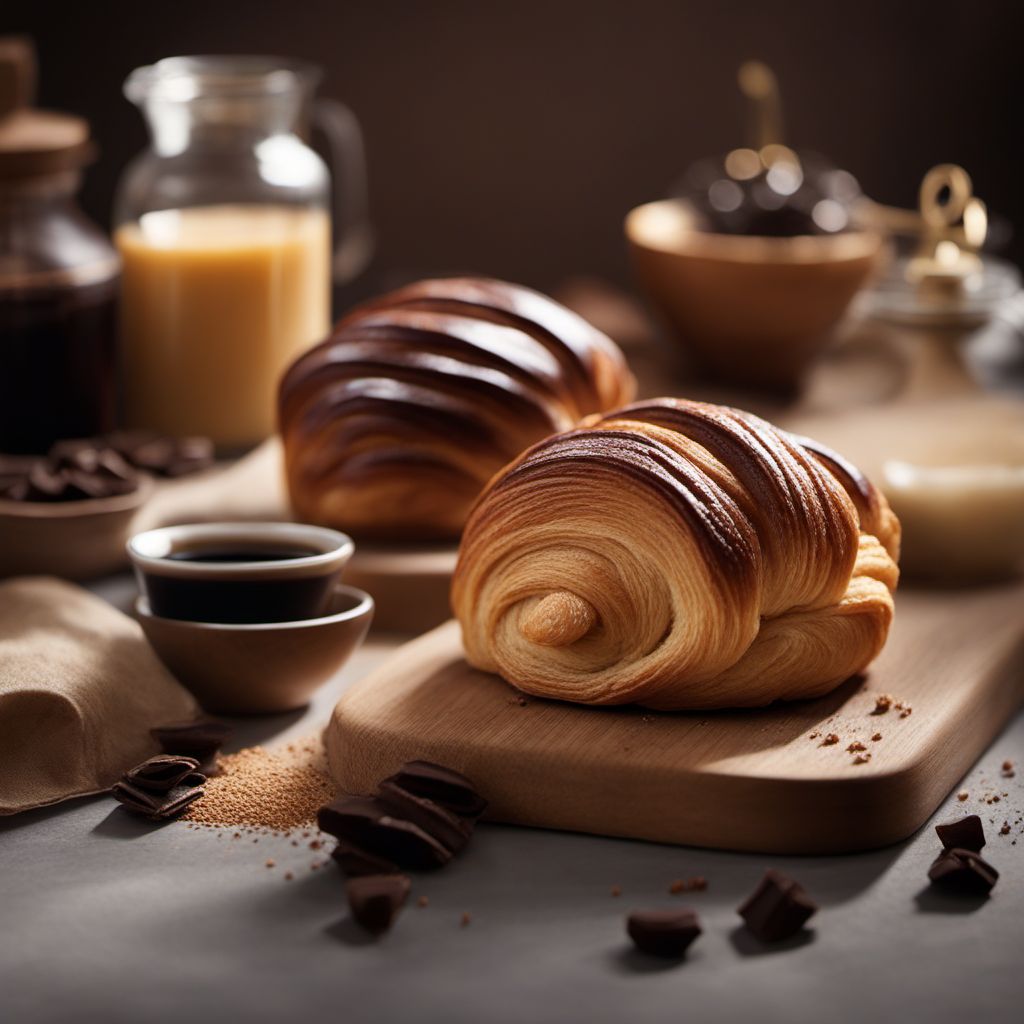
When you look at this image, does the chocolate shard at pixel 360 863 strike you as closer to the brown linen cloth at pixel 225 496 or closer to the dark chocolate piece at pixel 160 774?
the dark chocolate piece at pixel 160 774

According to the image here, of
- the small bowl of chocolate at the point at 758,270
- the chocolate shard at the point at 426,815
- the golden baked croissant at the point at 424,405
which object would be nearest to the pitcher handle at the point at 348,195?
the small bowl of chocolate at the point at 758,270

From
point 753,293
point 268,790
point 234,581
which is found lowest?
point 268,790

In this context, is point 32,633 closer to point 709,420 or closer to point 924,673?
point 709,420

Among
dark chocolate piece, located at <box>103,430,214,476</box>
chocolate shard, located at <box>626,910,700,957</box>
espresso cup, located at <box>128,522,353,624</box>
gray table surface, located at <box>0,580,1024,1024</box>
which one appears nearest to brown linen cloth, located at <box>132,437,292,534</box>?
dark chocolate piece, located at <box>103,430,214,476</box>

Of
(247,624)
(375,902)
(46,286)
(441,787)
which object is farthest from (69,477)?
(375,902)

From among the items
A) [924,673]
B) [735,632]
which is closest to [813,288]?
[924,673]

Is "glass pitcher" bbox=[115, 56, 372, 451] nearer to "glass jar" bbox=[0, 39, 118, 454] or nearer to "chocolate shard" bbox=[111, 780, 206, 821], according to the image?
"glass jar" bbox=[0, 39, 118, 454]

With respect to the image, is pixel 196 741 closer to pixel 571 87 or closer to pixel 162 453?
pixel 162 453
